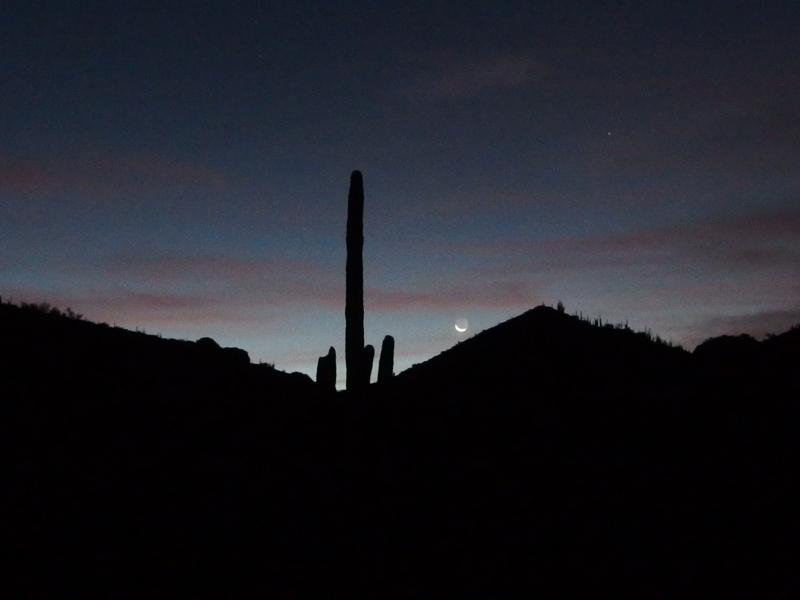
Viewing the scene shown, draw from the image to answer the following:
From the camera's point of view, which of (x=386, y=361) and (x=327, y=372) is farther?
(x=327, y=372)

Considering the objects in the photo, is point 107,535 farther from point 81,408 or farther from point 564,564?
point 564,564

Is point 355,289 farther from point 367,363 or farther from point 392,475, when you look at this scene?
point 392,475

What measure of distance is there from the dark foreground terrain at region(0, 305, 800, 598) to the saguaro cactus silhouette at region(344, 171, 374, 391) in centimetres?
67

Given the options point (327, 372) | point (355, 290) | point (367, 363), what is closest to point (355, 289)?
point (355, 290)

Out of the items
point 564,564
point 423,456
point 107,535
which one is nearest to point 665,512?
point 564,564

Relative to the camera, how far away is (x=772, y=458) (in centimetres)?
1396

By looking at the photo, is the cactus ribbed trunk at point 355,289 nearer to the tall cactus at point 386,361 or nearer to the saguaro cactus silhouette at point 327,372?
the tall cactus at point 386,361

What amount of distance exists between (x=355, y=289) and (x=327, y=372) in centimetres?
269

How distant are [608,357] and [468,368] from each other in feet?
12.7

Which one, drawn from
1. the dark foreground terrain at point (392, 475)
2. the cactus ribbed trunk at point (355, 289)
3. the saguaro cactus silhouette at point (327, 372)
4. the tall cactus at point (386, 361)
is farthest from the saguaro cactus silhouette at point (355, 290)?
the saguaro cactus silhouette at point (327, 372)

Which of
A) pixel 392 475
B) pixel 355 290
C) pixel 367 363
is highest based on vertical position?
pixel 355 290

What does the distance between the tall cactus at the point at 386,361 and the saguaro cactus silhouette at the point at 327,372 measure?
55.8 inches

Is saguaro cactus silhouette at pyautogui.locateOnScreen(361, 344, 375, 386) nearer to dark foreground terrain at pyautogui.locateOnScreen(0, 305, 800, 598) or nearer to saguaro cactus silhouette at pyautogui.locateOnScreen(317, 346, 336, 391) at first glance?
dark foreground terrain at pyautogui.locateOnScreen(0, 305, 800, 598)

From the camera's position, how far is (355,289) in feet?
57.7
